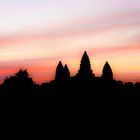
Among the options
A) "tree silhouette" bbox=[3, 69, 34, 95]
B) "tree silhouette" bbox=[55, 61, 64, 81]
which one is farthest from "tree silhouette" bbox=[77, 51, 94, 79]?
"tree silhouette" bbox=[3, 69, 34, 95]

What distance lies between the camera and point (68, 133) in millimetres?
39969

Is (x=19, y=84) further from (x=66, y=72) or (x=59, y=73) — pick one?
(x=66, y=72)

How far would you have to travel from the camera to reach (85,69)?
97.7 meters

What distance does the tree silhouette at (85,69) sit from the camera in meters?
97.1

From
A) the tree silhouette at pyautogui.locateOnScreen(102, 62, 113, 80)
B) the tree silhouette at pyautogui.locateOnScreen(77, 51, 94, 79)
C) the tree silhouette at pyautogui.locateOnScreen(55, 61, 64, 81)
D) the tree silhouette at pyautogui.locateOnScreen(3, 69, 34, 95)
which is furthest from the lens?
the tree silhouette at pyautogui.locateOnScreen(102, 62, 113, 80)

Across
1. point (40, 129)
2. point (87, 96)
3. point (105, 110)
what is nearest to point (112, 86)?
point (87, 96)

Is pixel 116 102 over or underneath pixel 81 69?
underneath

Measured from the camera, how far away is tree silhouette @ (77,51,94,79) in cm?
9706

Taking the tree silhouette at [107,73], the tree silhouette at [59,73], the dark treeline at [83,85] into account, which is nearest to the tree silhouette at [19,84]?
the dark treeline at [83,85]

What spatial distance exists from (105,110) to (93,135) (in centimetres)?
1789

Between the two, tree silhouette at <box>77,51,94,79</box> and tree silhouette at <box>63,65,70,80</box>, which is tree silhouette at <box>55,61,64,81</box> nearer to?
tree silhouette at <box>63,65,70,80</box>

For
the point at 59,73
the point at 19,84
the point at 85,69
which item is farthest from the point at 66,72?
the point at 19,84

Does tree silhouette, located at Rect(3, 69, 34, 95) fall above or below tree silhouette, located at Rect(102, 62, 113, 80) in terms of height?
below

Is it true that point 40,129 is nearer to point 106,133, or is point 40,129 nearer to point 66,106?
point 106,133
